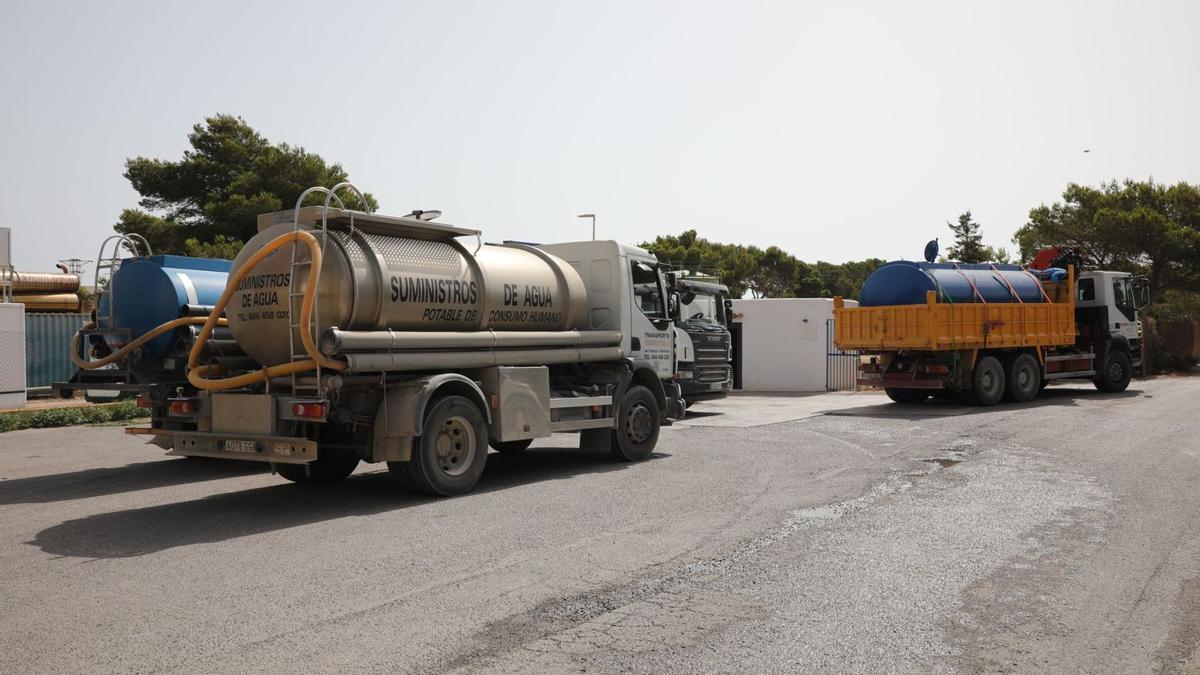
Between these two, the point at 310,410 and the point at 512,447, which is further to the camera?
the point at 512,447

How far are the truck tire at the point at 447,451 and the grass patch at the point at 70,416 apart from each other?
10.5m

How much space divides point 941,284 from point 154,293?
15.0 metres

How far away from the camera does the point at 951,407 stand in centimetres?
2073

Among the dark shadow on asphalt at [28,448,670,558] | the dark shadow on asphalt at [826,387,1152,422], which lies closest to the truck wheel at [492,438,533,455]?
the dark shadow on asphalt at [28,448,670,558]

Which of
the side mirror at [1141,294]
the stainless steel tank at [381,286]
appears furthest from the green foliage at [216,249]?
the side mirror at [1141,294]

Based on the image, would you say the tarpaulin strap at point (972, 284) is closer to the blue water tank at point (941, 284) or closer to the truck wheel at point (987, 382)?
the blue water tank at point (941, 284)

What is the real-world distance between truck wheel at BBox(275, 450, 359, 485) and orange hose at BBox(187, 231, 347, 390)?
1538 millimetres

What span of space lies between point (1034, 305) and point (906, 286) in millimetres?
3581

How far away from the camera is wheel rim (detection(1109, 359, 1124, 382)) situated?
2417 centimetres

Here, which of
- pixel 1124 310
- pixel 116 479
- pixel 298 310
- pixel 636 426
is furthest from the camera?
pixel 1124 310

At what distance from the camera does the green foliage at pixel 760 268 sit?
63906 mm

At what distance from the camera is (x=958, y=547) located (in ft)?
24.5

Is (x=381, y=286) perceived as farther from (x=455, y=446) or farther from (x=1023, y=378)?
(x=1023, y=378)

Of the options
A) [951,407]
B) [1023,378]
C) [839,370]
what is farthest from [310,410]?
[839,370]
